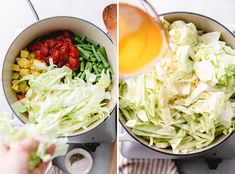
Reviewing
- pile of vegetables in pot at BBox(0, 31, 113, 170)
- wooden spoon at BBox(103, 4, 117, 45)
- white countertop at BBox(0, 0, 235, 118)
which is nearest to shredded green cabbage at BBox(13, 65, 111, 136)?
pile of vegetables in pot at BBox(0, 31, 113, 170)

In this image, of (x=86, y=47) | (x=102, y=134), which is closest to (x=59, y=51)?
(x=86, y=47)

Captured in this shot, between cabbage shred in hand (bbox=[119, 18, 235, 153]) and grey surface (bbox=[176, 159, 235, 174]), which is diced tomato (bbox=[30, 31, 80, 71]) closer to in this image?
cabbage shred in hand (bbox=[119, 18, 235, 153])

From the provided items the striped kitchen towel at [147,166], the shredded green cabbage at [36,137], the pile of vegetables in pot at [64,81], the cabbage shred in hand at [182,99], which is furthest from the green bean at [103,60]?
the shredded green cabbage at [36,137]

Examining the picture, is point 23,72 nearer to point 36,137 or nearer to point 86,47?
point 86,47

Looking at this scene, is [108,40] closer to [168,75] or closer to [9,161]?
[168,75]

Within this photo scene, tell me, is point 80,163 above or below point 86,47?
below

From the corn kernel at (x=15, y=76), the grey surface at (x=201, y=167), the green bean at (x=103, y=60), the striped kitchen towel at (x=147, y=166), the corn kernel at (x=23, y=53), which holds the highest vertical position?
the corn kernel at (x=23, y=53)

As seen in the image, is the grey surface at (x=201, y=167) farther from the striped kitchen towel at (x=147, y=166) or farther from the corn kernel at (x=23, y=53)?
the corn kernel at (x=23, y=53)
